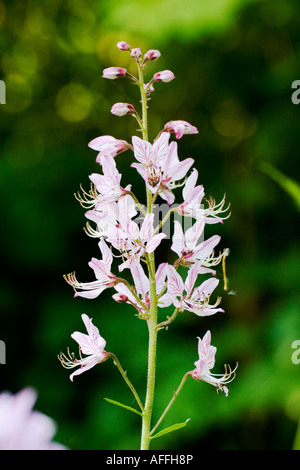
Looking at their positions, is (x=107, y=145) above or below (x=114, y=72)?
below

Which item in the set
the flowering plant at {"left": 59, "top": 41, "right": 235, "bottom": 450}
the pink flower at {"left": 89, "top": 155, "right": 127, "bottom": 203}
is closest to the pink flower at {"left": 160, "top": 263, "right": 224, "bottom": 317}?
the flowering plant at {"left": 59, "top": 41, "right": 235, "bottom": 450}

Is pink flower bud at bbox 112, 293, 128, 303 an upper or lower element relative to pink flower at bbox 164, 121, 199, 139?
lower

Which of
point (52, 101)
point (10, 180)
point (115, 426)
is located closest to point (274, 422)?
point (115, 426)

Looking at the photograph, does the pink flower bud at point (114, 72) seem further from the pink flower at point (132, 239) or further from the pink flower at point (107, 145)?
the pink flower at point (132, 239)

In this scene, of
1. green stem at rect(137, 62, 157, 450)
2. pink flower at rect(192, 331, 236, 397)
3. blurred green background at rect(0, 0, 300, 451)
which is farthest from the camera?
blurred green background at rect(0, 0, 300, 451)

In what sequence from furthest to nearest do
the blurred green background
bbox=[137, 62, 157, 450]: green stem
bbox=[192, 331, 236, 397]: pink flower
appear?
1. the blurred green background
2. bbox=[192, 331, 236, 397]: pink flower
3. bbox=[137, 62, 157, 450]: green stem

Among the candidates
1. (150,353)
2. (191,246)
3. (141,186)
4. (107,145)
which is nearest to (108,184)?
(107,145)

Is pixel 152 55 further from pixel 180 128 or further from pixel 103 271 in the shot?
pixel 103 271

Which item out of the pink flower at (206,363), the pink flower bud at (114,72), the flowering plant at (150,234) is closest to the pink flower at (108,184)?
the flowering plant at (150,234)

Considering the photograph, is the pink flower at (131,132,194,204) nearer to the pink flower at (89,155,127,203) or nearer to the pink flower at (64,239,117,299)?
the pink flower at (89,155,127,203)
